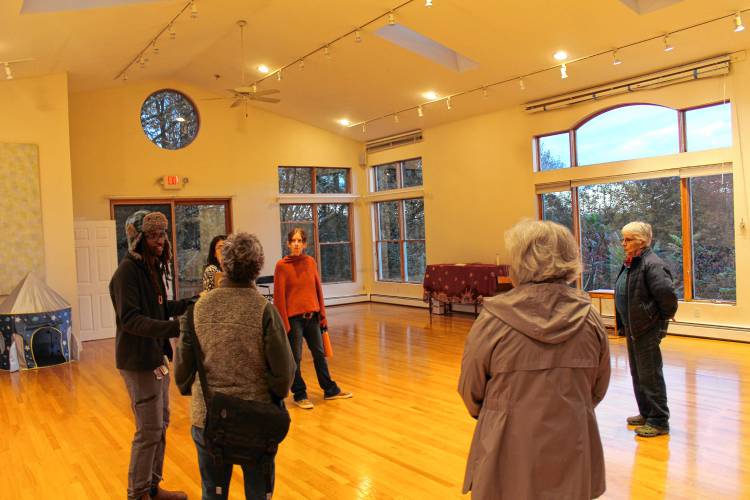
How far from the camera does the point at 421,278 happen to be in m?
11.7

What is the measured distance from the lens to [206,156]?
10.9 meters

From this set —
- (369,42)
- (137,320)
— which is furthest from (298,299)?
(369,42)

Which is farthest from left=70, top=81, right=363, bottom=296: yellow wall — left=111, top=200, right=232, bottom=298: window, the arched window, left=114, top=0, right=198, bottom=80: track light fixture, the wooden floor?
the arched window

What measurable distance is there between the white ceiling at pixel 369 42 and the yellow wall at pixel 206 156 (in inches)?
19.3

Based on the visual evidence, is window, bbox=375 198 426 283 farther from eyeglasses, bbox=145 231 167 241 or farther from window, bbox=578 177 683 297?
eyeglasses, bbox=145 231 167 241

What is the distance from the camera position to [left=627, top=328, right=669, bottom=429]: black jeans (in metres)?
3.81

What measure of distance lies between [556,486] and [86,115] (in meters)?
10.0

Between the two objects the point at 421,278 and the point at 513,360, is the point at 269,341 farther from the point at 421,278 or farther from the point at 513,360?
the point at 421,278

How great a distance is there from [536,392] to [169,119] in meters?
10.2

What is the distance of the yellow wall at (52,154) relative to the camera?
775 cm

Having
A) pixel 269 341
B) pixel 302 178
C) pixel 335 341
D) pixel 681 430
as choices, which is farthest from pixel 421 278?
pixel 269 341

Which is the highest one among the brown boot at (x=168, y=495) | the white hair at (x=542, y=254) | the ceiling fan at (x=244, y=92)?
the ceiling fan at (x=244, y=92)

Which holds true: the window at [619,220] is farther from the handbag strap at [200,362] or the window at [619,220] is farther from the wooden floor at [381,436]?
the handbag strap at [200,362]

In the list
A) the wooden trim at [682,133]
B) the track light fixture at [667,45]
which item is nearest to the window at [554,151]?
the wooden trim at [682,133]
